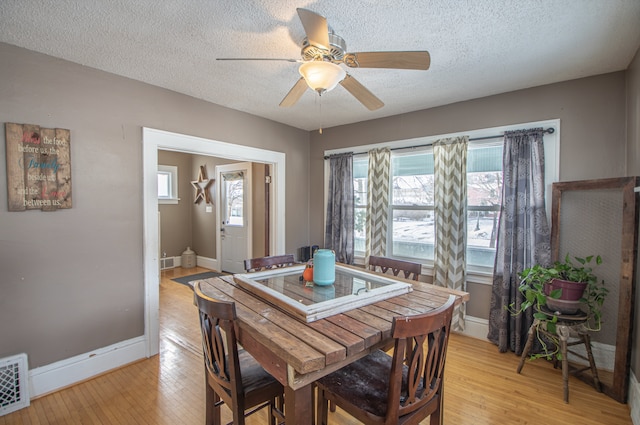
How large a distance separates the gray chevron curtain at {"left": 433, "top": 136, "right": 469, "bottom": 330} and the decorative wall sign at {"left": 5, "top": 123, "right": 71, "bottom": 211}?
137 inches

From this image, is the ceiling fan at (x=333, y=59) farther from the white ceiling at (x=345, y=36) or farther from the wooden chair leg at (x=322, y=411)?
the wooden chair leg at (x=322, y=411)

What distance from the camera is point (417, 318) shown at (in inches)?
44.6

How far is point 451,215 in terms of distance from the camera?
3.21m

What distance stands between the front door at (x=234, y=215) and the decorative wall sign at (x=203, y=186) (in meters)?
0.41

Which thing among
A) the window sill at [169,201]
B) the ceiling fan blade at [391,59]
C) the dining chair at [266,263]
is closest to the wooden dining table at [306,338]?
the dining chair at [266,263]

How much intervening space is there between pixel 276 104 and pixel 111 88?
5.06 ft

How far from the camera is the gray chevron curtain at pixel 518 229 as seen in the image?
2.73m

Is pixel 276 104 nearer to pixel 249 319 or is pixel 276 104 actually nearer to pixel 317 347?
pixel 249 319

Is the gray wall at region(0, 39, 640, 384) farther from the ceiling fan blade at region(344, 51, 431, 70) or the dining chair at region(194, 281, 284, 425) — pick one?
the ceiling fan blade at region(344, 51, 431, 70)

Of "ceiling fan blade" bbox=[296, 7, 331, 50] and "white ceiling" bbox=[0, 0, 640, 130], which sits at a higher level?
"white ceiling" bbox=[0, 0, 640, 130]

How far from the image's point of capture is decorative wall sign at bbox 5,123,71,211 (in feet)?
6.77

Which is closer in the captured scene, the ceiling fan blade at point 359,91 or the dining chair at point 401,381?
the dining chair at point 401,381

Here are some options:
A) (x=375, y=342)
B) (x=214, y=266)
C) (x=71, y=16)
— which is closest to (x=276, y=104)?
(x=71, y=16)

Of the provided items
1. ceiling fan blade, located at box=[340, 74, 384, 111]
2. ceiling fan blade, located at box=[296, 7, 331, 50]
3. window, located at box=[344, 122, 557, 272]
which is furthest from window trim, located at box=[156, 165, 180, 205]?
ceiling fan blade, located at box=[296, 7, 331, 50]
